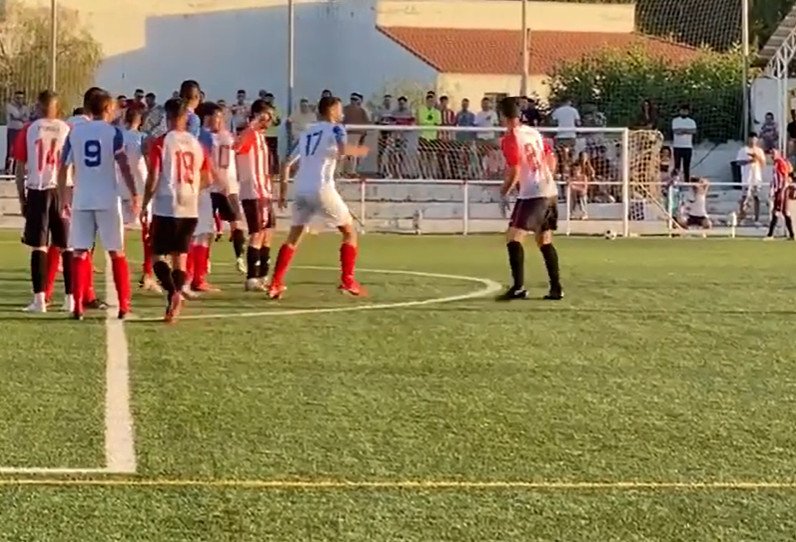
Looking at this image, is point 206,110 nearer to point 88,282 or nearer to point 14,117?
point 88,282

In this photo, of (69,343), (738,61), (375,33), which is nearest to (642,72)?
(738,61)

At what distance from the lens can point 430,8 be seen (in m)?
50.3

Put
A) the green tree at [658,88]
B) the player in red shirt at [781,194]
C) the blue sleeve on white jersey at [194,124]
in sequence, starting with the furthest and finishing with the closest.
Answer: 1. the green tree at [658,88]
2. the player in red shirt at [781,194]
3. the blue sleeve on white jersey at [194,124]

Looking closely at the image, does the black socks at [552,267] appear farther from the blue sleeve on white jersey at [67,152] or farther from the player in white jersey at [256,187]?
the blue sleeve on white jersey at [67,152]

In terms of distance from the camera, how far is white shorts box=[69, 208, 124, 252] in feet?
40.5

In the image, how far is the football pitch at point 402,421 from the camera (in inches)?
238

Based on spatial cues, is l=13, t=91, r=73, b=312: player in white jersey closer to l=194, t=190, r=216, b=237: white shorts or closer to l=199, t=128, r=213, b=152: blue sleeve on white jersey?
l=199, t=128, r=213, b=152: blue sleeve on white jersey

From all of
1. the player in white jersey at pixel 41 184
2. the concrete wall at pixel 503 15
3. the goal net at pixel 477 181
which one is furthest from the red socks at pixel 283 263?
the concrete wall at pixel 503 15

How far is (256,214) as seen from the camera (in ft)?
52.3

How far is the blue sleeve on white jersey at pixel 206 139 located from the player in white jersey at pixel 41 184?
67.9 inches

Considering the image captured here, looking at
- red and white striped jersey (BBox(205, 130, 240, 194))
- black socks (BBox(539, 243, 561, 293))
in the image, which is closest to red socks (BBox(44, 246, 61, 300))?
red and white striped jersey (BBox(205, 130, 240, 194))

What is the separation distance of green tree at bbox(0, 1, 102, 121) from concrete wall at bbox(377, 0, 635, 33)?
10158mm

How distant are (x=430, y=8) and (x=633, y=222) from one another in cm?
2252

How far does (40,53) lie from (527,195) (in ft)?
88.4
